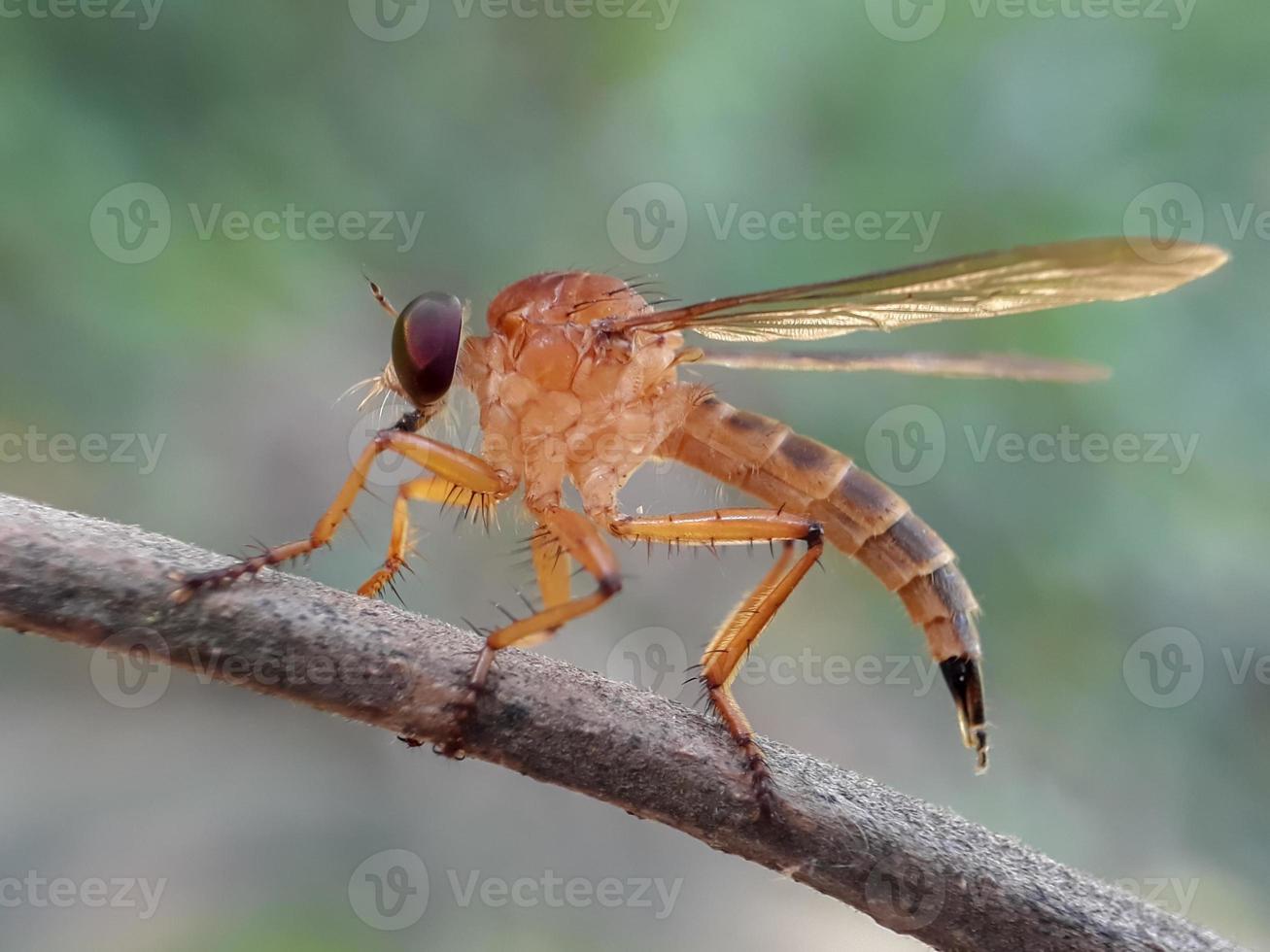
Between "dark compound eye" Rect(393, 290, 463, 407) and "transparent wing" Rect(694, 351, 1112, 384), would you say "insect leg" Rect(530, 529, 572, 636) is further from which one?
"transparent wing" Rect(694, 351, 1112, 384)

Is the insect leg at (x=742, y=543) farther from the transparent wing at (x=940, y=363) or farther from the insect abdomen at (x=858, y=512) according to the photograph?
the transparent wing at (x=940, y=363)

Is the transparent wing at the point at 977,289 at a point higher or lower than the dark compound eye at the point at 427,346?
higher

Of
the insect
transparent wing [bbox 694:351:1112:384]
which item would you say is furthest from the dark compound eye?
transparent wing [bbox 694:351:1112:384]

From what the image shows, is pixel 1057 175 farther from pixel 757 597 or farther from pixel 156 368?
pixel 156 368

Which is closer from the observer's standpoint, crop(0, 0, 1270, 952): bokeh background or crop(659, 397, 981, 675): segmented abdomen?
crop(659, 397, 981, 675): segmented abdomen

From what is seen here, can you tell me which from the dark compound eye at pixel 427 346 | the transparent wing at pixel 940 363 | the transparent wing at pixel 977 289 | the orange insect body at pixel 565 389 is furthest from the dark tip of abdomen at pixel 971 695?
the dark compound eye at pixel 427 346

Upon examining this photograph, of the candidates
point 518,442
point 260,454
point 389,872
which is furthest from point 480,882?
point 260,454
